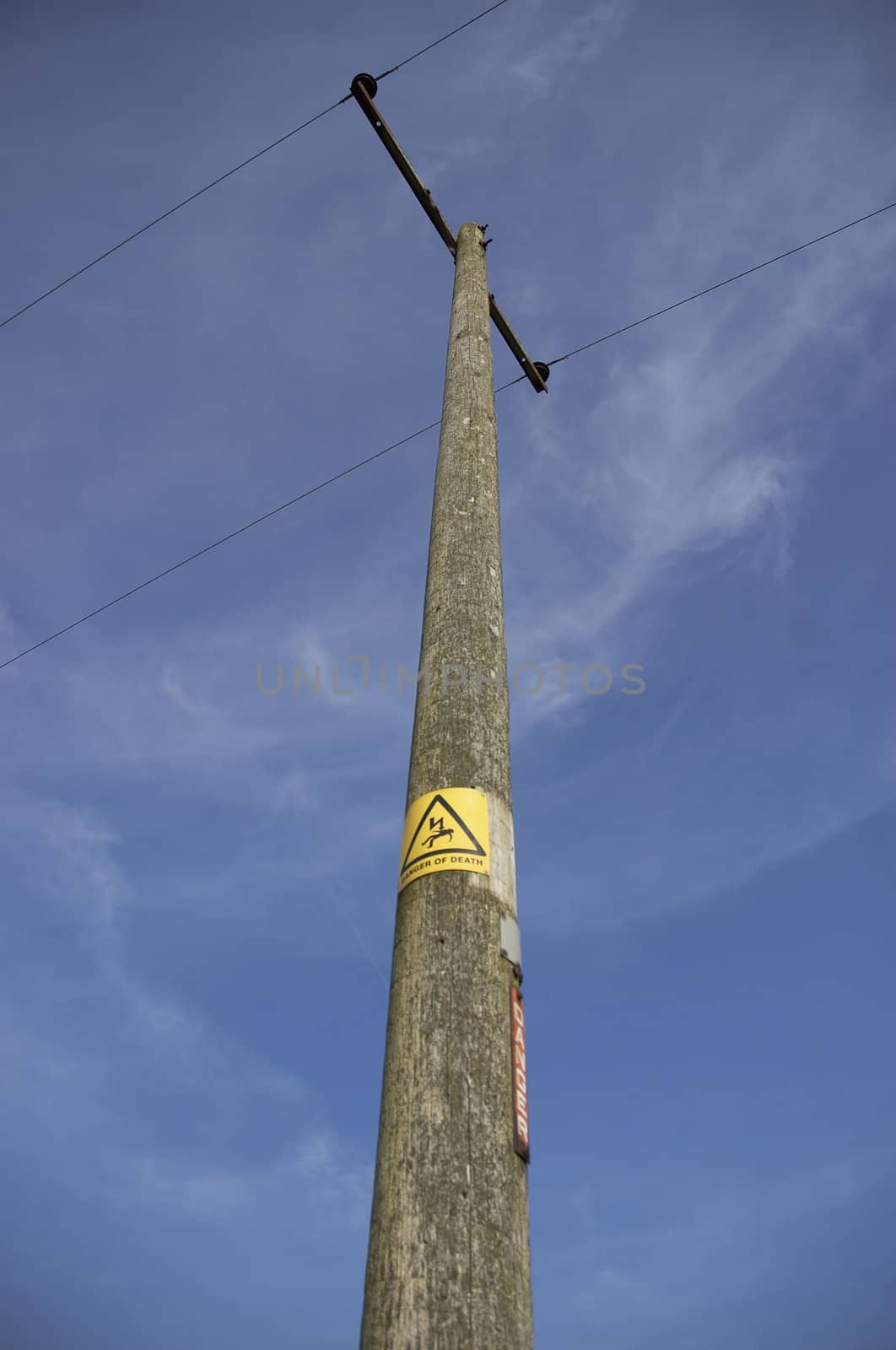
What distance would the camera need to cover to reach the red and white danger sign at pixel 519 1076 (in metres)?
2.14

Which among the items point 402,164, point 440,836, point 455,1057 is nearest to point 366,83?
point 402,164

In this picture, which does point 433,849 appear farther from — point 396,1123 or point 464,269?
point 464,269

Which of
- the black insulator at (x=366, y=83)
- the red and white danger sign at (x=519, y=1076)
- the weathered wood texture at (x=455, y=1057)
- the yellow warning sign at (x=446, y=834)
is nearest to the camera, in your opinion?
the weathered wood texture at (x=455, y=1057)

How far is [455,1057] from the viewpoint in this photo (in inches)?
84.4

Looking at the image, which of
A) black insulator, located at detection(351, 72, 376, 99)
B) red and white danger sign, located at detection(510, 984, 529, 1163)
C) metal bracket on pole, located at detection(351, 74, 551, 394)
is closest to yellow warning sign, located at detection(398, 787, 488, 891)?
red and white danger sign, located at detection(510, 984, 529, 1163)

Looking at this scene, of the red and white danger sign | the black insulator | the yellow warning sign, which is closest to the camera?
the red and white danger sign

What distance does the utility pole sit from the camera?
1.84 metres

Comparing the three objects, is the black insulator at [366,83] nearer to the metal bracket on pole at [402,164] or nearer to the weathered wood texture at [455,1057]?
the metal bracket on pole at [402,164]

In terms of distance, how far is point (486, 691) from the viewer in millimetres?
2980

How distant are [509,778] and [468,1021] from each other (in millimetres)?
826

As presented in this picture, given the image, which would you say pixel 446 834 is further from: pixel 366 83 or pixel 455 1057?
pixel 366 83

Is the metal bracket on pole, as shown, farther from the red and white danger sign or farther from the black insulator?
the red and white danger sign

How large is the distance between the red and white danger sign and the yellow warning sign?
14.3 inches

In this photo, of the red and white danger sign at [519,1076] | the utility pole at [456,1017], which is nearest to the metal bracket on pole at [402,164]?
the utility pole at [456,1017]
